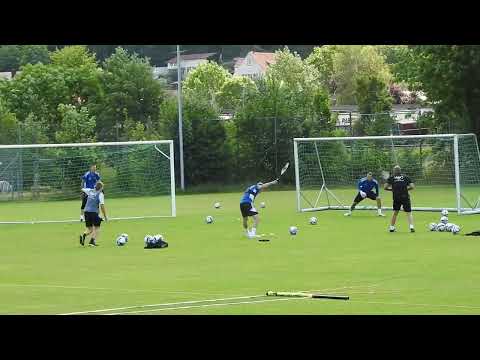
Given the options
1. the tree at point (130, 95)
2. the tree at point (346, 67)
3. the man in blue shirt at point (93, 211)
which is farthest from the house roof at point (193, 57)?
the man in blue shirt at point (93, 211)

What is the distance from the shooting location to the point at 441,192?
40531 millimetres

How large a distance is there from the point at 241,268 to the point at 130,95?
50689 millimetres

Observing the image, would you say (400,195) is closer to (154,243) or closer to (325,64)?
(154,243)

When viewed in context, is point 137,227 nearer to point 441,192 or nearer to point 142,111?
point 441,192

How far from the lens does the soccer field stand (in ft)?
→ 49.1

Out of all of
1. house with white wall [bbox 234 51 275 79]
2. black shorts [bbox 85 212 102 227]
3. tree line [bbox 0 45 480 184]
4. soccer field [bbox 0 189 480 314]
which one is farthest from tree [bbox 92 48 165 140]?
house with white wall [bbox 234 51 275 79]

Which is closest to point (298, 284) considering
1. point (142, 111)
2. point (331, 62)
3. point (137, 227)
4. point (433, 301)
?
point (433, 301)

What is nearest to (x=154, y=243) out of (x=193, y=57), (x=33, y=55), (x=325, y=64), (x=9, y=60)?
(x=325, y=64)

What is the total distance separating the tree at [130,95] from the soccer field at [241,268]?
1435 inches

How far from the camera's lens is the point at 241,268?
65.7 feet

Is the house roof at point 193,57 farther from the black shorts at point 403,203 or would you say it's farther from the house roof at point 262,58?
the black shorts at point 403,203

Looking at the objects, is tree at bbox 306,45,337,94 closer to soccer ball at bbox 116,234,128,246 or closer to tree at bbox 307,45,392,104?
tree at bbox 307,45,392,104

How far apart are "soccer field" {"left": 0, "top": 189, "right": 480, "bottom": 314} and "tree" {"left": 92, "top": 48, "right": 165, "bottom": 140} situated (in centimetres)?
3645
